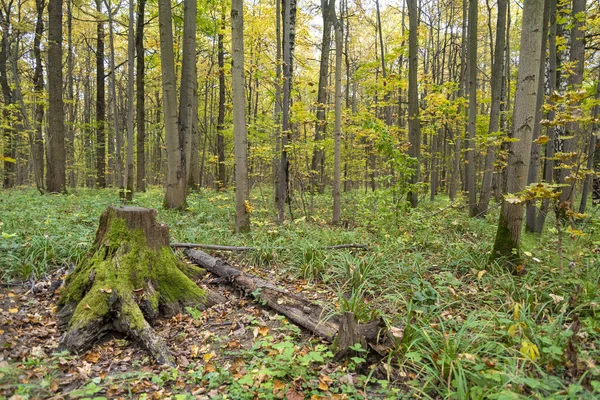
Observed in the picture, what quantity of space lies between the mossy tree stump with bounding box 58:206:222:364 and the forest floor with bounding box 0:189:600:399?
0.49ft

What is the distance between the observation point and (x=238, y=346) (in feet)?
10.4

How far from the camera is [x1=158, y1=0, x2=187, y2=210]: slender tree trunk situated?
25.7 ft

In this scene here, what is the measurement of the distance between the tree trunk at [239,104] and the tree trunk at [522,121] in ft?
13.5

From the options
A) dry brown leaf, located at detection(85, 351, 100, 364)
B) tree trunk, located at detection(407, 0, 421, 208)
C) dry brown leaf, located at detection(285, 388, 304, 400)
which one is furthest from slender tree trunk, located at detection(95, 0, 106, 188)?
dry brown leaf, located at detection(285, 388, 304, 400)

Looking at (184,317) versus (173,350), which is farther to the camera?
(184,317)

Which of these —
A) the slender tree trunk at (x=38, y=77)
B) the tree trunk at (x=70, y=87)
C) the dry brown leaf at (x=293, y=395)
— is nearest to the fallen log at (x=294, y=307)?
the dry brown leaf at (x=293, y=395)

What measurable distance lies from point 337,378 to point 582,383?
1.70 m

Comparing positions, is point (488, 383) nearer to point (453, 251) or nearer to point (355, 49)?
point (453, 251)

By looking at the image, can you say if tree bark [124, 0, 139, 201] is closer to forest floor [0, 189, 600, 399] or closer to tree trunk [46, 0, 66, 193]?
tree trunk [46, 0, 66, 193]

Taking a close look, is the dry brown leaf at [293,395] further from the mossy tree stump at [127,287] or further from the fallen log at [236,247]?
the fallen log at [236,247]

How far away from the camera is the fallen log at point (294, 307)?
302 centimetres

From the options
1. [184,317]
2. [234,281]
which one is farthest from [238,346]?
[234,281]

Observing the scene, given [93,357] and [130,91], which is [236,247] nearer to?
[93,357]

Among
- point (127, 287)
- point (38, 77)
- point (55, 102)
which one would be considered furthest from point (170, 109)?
point (38, 77)
